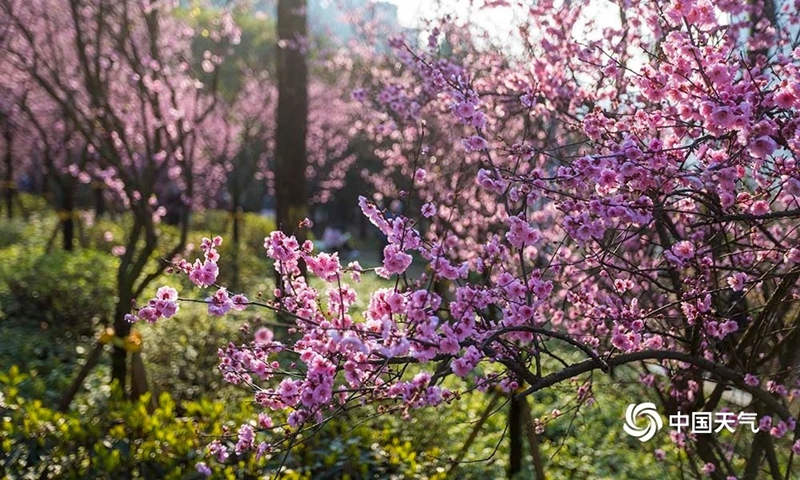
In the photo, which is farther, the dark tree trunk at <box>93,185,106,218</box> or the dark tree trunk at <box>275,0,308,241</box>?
the dark tree trunk at <box>93,185,106,218</box>

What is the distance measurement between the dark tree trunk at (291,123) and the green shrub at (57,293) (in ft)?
8.48

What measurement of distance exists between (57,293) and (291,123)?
3.85 m

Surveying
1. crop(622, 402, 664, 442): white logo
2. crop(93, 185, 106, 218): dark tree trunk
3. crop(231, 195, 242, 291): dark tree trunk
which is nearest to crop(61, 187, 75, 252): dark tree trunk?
crop(231, 195, 242, 291): dark tree trunk

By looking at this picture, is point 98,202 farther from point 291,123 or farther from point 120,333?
point 120,333

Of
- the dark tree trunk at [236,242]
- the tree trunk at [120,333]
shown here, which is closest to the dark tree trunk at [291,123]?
the dark tree trunk at [236,242]

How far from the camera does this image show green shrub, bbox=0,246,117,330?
28.1 ft

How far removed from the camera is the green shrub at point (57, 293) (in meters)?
8.58

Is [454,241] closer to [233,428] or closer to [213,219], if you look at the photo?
[233,428]

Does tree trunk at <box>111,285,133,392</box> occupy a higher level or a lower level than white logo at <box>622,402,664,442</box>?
higher

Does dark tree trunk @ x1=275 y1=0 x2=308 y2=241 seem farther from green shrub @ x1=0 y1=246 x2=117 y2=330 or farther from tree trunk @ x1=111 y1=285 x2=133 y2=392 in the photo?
tree trunk @ x1=111 y1=285 x2=133 y2=392

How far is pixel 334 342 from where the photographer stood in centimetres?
216

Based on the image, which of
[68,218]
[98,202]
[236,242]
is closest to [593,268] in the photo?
[68,218]

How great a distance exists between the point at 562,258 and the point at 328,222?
2982 cm

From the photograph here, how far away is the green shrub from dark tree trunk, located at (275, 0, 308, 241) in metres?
2.58
